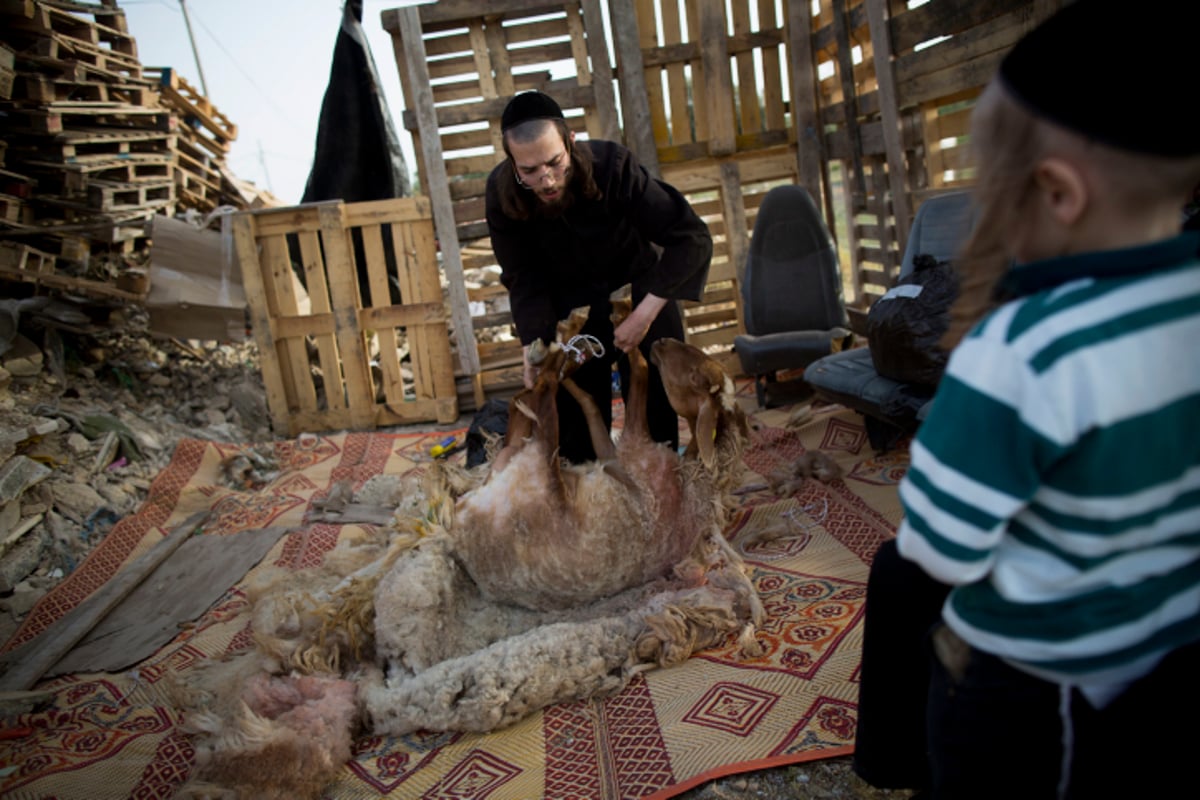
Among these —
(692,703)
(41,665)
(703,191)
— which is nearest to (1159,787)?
(692,703)

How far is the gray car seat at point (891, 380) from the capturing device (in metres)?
3.76

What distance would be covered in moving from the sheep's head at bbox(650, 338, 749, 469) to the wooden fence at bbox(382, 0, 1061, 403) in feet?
10.6

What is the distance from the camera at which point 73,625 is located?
3.28m

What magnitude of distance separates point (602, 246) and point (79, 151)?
600cm

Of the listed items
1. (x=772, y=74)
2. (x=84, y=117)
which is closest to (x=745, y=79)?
(x=772, y=74)

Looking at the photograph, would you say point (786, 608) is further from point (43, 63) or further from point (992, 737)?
point (43, 63)

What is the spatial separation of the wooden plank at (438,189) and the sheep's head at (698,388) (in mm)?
3758

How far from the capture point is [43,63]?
6.14 m

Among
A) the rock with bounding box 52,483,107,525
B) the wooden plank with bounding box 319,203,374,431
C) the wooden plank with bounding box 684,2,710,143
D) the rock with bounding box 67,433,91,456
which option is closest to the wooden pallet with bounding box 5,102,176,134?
the wooden plank with bounding box 319,203,374,431

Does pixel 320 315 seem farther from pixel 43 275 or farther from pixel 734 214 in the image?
pixel 734 214

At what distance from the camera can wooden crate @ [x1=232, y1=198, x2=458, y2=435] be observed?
603cm

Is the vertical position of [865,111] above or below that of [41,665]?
above

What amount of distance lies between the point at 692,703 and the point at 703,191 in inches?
204

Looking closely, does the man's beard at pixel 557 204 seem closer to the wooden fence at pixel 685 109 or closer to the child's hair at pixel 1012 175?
the child's hair at pixel 1012 175
